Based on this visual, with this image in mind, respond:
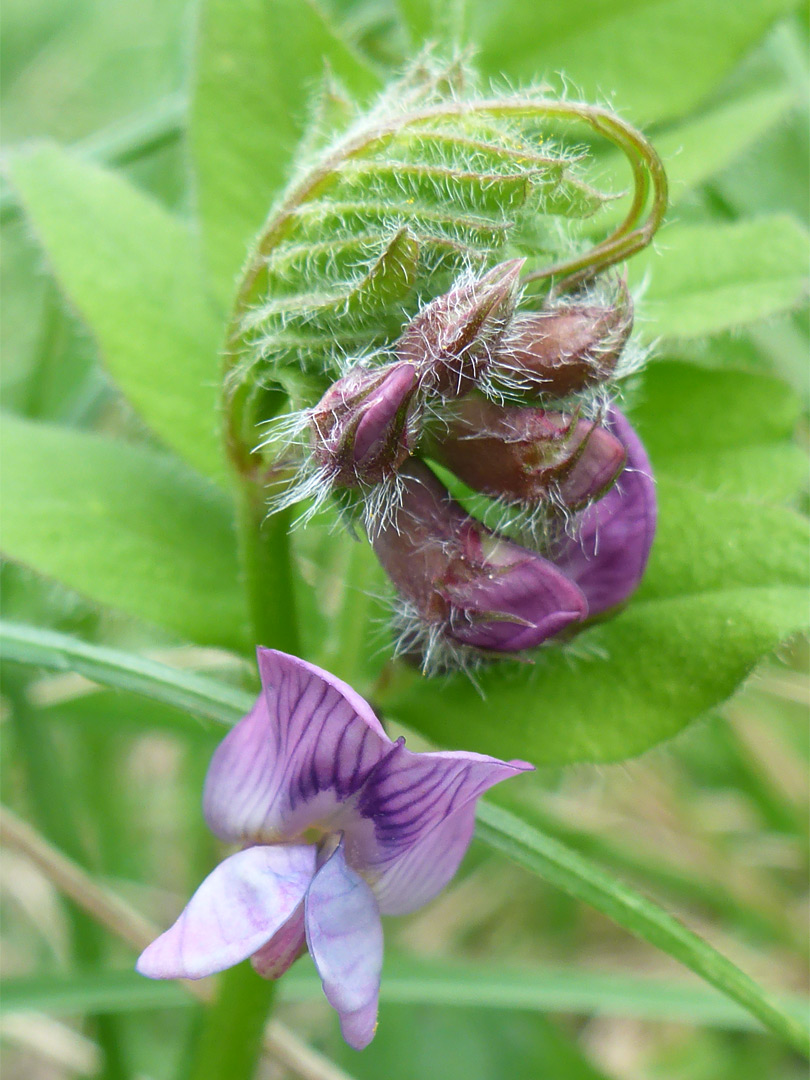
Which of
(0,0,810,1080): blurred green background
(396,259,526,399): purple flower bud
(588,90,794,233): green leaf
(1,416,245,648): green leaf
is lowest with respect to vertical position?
(0,0,810,1080): blurred green background

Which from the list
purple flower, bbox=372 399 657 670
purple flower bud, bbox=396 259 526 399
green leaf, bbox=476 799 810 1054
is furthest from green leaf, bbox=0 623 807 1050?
purple flower bud, bbox=396 259 526 399

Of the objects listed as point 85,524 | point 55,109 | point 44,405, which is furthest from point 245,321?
point 55,109

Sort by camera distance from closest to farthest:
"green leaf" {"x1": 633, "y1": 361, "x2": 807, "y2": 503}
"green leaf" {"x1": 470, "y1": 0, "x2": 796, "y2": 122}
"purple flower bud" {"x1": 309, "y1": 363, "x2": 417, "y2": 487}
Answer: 1. "purple flower bud" {"x1": 309, "y1": 363, "x2": 417, "y2": 487}
2. "green leaf" {"x1": 633, "y1": 361, "x2": 807, "y2": 503}
3. "green leaf" {"x1": 470, "y1": 0, "x2": 796, "y2": 122}

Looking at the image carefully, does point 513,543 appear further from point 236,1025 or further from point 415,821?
point 236,1025

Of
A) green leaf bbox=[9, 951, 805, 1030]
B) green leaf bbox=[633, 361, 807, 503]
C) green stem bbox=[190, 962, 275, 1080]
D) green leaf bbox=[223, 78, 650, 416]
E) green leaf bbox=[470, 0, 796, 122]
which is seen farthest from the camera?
green leaf bbox=[470, 0, 796, 122]

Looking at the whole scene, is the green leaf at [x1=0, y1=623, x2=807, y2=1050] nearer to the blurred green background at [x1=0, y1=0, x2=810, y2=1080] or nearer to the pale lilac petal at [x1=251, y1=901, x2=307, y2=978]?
the pale lilac petal at [x1=251, y1=901, x2=307, y2=978]

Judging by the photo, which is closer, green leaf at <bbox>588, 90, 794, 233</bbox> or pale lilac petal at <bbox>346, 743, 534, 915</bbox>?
pale lilac petal at <bbox>346, 743, 534, 915</bbox>

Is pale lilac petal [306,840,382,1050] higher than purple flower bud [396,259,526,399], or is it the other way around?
purple flower bud [396,259,526,399]
